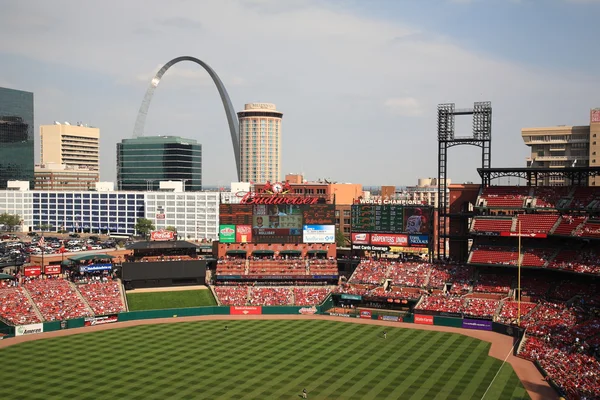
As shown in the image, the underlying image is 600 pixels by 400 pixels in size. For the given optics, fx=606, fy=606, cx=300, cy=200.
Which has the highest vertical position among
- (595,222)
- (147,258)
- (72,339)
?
(595,222)

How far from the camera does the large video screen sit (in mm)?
84062

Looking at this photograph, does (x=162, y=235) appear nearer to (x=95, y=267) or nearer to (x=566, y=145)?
(x=95, y=267)

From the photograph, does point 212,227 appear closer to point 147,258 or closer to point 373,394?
point 147,258

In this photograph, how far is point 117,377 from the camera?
1879 inches

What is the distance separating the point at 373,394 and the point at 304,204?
42.5 metres

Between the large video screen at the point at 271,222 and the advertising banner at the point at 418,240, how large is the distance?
1100 centimetres

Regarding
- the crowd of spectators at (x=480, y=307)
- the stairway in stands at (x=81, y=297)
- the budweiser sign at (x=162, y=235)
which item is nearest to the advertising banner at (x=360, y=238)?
the crowd of spectators at (x=480, y=307)

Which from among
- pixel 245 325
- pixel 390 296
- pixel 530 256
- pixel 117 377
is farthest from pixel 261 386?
pixel 530 256

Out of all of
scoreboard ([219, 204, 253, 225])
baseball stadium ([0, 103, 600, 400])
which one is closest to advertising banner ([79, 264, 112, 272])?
baseball stadium ([0, 103, 600, 400])

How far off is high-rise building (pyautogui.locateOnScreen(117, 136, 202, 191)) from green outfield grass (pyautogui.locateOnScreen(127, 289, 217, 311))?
338 ft

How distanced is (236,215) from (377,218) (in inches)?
768

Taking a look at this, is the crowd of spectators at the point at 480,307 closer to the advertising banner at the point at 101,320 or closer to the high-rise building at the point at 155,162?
the advertising banner at the point at 101,320

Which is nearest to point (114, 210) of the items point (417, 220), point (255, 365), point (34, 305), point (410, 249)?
point (34, 305)

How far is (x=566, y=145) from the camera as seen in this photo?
10100 centimetres
